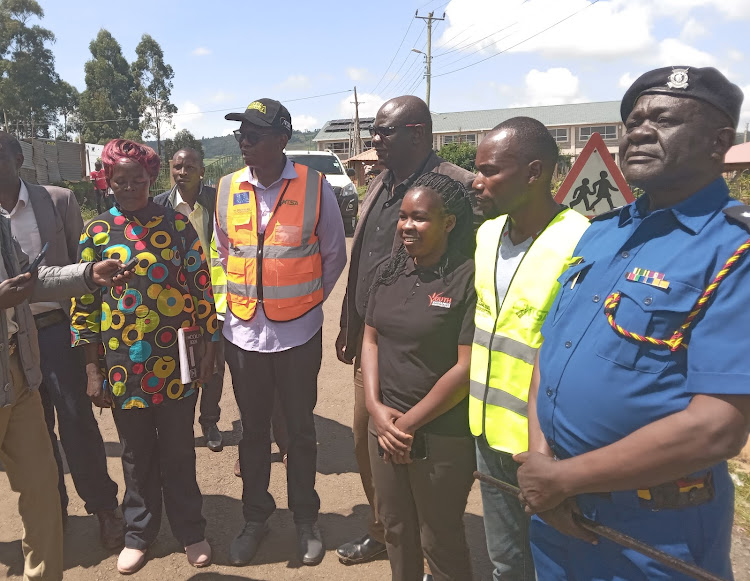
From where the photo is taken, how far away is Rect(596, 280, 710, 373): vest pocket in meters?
1.35

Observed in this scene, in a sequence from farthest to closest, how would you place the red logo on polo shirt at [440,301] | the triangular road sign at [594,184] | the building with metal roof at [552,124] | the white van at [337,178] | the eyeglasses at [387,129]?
the building with metal roof at [552,124], the white van at [337,178], the triangular road sign at [594,184], the eyeglasses at [387,129], the red logo on polo shirt at [440,301]

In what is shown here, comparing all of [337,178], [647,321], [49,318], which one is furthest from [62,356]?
[337,178]

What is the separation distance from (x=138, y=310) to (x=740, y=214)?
257 cm

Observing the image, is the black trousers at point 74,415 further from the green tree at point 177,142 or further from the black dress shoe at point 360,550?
the green tree at point 177,142

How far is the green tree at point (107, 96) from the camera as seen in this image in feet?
158

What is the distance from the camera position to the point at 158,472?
315 centimetres

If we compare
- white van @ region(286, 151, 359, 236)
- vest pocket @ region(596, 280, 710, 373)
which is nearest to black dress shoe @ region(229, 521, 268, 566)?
vest pocket @ region(596, 280, 710, 373)

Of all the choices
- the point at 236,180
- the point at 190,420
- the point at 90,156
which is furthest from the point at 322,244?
the point at 90,156

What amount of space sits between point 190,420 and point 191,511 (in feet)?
1.70

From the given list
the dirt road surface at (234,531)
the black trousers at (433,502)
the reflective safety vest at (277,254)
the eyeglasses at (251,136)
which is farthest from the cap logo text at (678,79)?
the dirt road surface at (234,531)

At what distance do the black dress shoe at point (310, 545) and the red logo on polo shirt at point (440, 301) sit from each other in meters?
1.75

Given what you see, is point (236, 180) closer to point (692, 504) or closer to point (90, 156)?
point (692, 504)

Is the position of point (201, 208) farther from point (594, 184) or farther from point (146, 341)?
point (594, 184)

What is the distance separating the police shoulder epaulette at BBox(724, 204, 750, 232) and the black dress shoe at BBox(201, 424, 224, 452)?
13.0 feet
